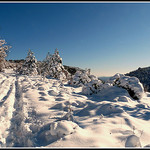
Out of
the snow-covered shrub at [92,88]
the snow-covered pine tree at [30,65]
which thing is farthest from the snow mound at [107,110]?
the snow-covered pine tree at [30,65]

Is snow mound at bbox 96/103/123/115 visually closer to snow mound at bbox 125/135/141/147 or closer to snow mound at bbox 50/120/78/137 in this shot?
snow mound at bbox 50/120/78/137

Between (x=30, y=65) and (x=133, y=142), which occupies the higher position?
(x=30, y=65)

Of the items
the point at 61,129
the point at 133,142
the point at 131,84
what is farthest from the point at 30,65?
the point at 133,142

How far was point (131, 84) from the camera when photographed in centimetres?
723

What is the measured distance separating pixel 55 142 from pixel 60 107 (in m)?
2.34

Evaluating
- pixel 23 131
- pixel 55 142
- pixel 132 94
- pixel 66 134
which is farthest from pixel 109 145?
pixel 132 94

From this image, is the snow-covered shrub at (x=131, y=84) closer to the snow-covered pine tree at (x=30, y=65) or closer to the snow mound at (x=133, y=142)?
the snow mound at (x=133, y=142)

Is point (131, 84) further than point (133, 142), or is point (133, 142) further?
point (131, 84)

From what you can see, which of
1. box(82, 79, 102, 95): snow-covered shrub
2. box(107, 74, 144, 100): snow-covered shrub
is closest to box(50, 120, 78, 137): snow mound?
box(82, 79, 102, 95): snow-covered shrub

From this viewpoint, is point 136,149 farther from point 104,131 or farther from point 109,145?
point 104,131

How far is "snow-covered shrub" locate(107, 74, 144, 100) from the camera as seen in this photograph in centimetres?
669

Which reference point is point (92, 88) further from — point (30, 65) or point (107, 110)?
point (30, 65)

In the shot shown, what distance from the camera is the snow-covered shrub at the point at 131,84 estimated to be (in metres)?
6.69

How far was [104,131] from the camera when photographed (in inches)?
102
